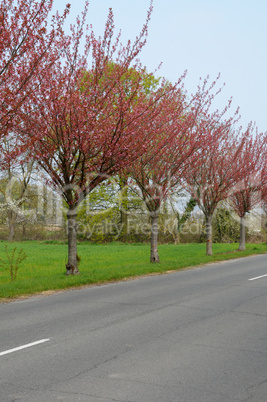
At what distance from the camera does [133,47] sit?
13.7 metres

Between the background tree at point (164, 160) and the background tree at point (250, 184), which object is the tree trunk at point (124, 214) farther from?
the background tree at point (164, 160)

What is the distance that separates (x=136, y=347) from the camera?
19.7 ft

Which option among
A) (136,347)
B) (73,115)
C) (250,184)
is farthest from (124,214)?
(136,347)

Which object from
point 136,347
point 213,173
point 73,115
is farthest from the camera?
point 213,173

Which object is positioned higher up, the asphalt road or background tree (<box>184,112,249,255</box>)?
background tree (<box>184,112,249,255</box>)

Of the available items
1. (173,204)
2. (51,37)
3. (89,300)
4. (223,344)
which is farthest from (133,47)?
(173,204)

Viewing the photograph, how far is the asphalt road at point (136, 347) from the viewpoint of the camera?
4492 mm

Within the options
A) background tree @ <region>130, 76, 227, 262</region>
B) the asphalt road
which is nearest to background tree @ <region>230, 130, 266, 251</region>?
background tree @ <region>130, 76, 227, 262</region>

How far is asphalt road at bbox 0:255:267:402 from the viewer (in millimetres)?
4492

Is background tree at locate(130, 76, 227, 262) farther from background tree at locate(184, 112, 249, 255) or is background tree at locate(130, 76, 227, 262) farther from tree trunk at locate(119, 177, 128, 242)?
tree trunk at locate(119, 177, 128, 242)

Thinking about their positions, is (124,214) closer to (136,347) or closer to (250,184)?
(250,184)

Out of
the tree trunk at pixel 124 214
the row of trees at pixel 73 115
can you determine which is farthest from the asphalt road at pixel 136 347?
the tree trunk at pixel 124 214

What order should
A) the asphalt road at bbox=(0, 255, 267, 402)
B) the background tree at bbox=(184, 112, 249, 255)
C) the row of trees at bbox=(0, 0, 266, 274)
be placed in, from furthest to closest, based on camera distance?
1. the background tree at bbox=(184, 112, 249, 255)
2. the row of trees at bbox=(0, 0, 266, 274)
3. the asphalt road at bbox=(0, 255, 267, 402)

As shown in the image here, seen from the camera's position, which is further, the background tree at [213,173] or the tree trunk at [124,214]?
the tree trunk at [124,214]
